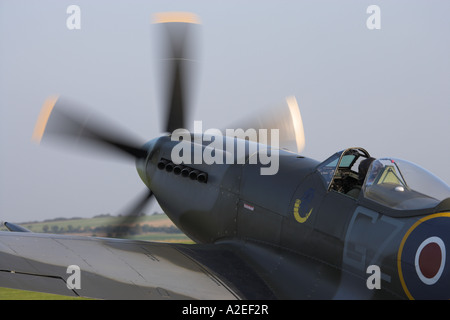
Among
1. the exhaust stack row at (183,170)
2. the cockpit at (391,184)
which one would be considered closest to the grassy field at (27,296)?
the exhaust stack row at (183,170)

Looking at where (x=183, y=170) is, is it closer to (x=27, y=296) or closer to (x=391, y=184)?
(x=391, y=184)

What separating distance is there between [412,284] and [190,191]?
387 centimetres

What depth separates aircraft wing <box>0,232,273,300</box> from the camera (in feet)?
18.9

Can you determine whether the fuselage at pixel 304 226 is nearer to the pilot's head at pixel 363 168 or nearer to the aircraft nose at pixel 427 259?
the aircraft nose at pixel 427 259

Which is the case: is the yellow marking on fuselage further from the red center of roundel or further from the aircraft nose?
the red center of roundel

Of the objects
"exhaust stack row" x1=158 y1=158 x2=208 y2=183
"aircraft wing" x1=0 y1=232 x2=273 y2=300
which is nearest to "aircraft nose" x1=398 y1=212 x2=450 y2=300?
"aircraft wing" x1=0 y1=232 x2=273 y2=300

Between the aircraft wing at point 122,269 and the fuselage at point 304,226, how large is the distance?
46 centimetres

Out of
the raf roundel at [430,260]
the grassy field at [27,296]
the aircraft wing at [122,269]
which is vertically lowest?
the grassy field at [27,296]

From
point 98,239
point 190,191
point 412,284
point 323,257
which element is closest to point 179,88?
point 190,191

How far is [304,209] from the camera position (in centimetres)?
654

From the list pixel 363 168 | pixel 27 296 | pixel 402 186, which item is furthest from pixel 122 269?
pixel 27 296

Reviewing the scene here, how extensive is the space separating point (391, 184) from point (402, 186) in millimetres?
112

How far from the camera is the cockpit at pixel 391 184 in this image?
18.7ft

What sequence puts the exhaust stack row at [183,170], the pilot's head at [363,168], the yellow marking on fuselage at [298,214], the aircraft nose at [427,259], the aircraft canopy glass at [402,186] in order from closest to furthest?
the aircraft nose at [427,259] → the aircraft canopy glass at [402,186] → the yellow marking on fuselage at [298,214] → the pilot's head at [363,168] → the exhaust stack row at [183,170]
